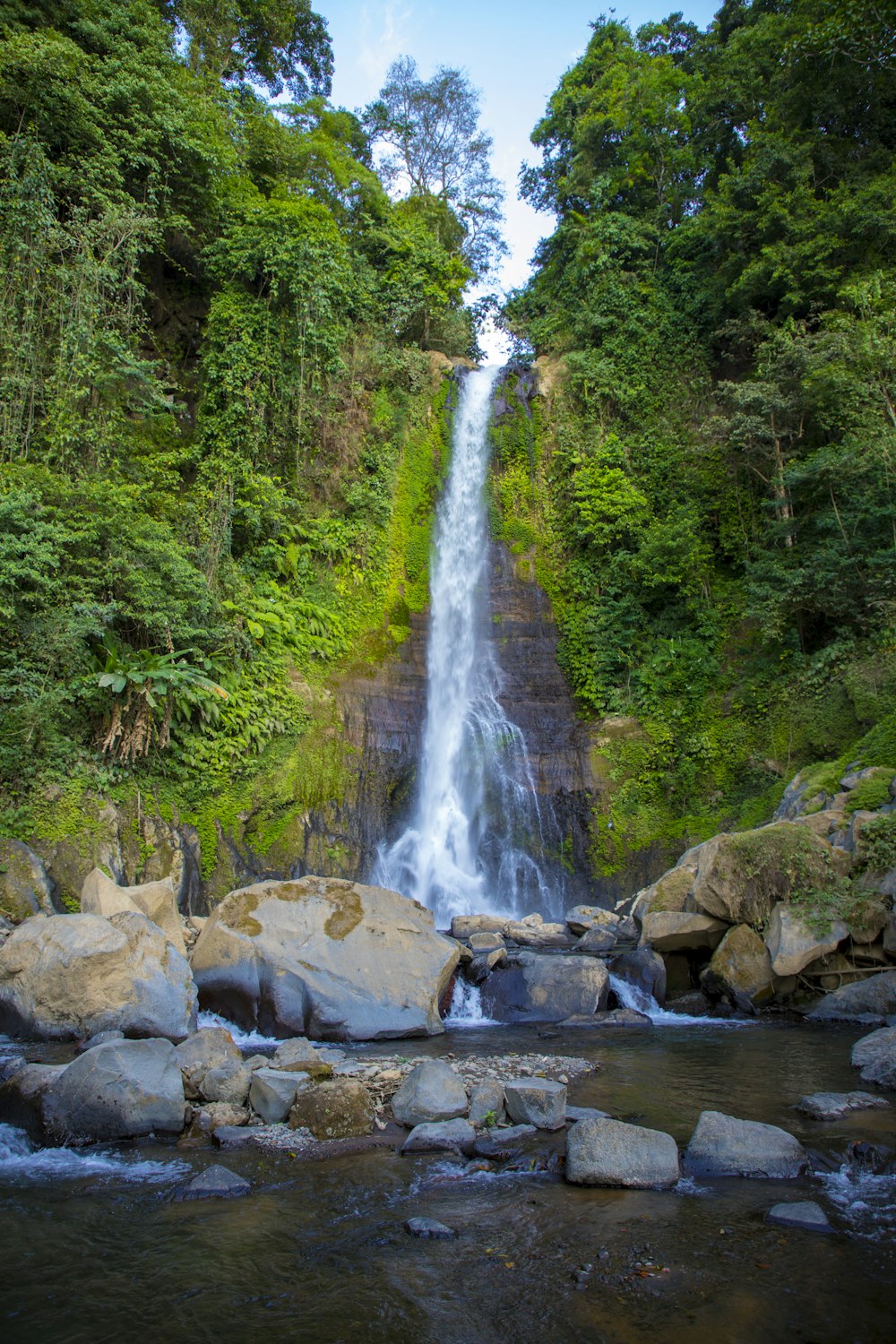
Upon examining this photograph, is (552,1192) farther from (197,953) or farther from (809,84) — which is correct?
(809,84)

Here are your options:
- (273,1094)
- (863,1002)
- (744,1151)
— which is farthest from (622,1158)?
(863,1002)

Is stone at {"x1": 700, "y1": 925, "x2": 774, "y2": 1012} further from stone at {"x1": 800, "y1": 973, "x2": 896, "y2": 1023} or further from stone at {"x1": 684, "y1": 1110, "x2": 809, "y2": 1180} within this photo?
stone at {"x1": 684, "y1": 1110, "x2": 809, "y2": 1180}

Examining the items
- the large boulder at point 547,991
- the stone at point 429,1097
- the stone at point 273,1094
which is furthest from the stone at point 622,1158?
the large boulder at point 547,991

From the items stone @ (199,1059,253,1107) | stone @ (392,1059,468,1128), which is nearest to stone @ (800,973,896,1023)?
stone @ (392,1059,468,1128)

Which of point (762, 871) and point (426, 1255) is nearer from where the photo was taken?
point (426, 1255)

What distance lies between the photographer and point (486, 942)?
10.7m

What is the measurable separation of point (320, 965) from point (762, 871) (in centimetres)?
512

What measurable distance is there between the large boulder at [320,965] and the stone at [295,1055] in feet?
3.10

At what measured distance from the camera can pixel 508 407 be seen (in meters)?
22.4

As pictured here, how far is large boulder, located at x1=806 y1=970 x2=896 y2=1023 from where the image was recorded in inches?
312

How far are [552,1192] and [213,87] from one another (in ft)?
76.1

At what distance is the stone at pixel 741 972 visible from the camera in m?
8.78

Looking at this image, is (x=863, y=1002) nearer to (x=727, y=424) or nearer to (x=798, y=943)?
(x=798, y=943)

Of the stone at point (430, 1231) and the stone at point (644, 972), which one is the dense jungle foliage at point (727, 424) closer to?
the stone at point (644, 972)
